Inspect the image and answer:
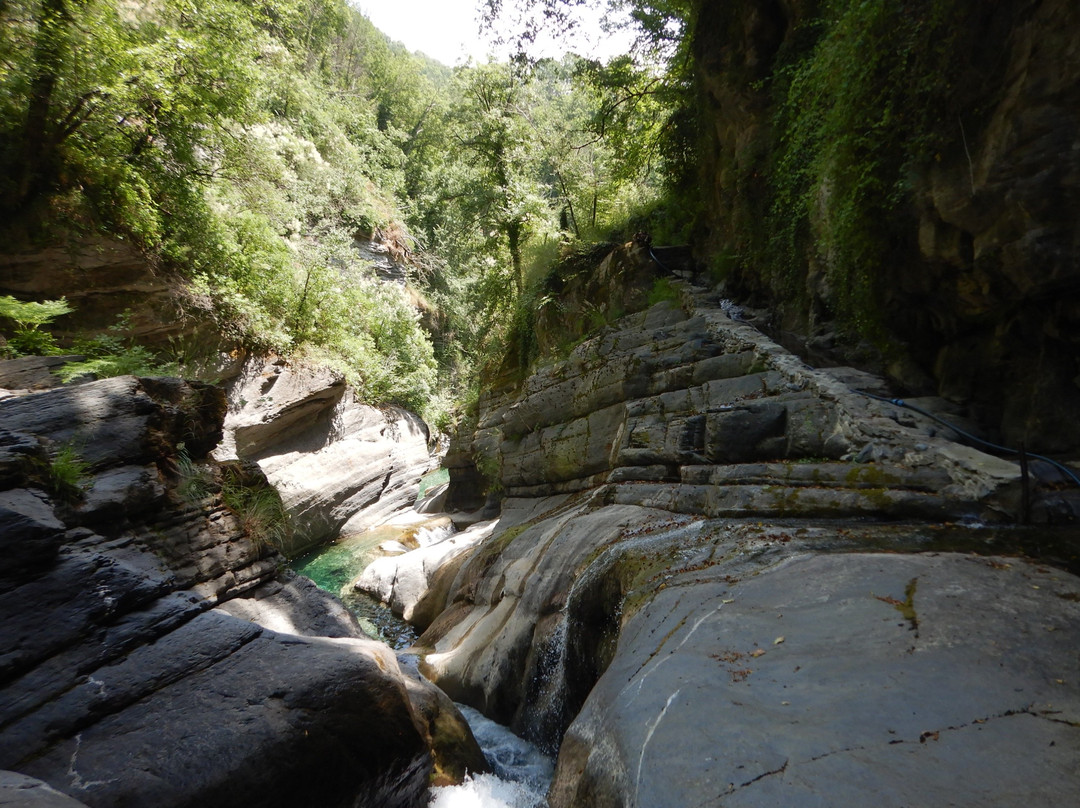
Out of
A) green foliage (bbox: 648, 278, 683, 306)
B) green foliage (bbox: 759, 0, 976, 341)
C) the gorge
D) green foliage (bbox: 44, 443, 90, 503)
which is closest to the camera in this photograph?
the gorge

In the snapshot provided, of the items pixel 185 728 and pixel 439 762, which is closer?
pixel 185 728

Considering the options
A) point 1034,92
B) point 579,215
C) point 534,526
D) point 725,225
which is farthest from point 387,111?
point 1034,92

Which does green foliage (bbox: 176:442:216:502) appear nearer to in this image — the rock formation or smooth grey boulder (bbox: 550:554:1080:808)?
the rock formation

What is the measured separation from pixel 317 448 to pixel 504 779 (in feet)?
41.3

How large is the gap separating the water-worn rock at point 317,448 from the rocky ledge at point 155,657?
7.46 meters

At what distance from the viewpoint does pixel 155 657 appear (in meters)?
3.48

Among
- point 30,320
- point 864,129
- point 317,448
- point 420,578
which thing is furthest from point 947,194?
point 317,448

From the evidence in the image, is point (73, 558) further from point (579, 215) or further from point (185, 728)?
point (579, 215)

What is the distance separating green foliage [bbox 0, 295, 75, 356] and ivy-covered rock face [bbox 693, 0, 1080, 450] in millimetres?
11012

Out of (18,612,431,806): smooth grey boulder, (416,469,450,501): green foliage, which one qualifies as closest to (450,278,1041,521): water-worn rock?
(18,612,431,806): smooth grey boulder

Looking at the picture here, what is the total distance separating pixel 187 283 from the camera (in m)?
12.4

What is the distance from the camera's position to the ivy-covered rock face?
4.24 metres

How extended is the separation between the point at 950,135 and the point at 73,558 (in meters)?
8.23

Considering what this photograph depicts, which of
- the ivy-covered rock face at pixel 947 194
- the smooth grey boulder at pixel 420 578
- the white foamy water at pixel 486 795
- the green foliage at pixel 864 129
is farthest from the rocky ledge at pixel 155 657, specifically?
the green foliage at pixel 864 129
